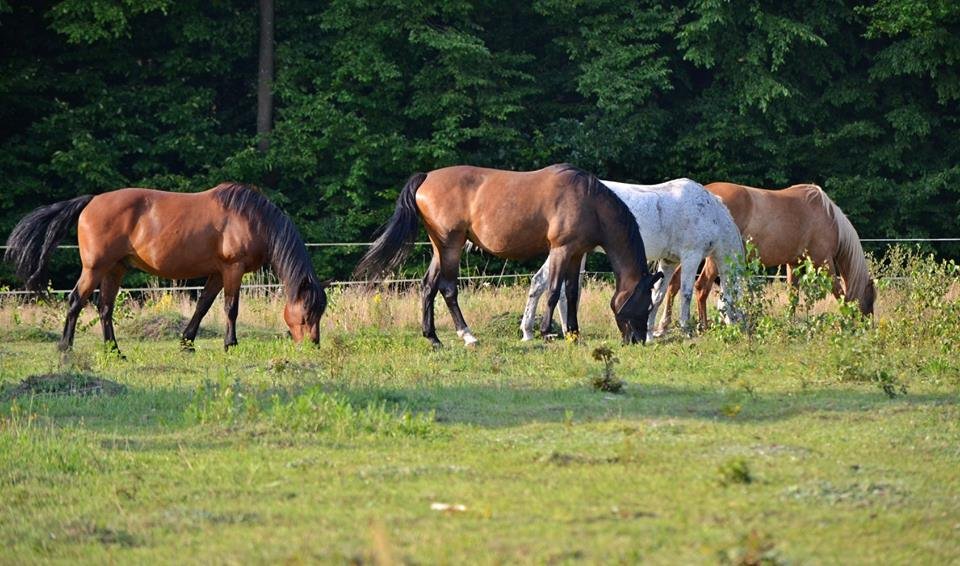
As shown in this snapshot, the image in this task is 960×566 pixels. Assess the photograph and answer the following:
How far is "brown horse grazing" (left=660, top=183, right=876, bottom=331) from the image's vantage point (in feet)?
59.9

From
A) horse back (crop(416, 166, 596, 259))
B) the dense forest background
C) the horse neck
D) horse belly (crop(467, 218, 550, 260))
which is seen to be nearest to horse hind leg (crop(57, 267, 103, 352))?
horse back (crop(416, 166, 596, 259))

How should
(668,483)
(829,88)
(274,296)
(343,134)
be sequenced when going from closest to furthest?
(668,483), (274,296), (343,134), (829,88)

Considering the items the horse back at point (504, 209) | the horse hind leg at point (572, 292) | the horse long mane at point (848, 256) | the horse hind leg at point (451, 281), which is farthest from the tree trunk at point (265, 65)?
the horse hind leg at point (572, 292)

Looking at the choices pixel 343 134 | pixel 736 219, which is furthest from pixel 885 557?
pixel 343 134

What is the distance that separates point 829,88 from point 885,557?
26.3 metres

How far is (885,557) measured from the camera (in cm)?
614

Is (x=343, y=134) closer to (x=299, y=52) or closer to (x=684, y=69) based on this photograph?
(x=299, y=52)

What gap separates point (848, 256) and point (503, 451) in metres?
10.9

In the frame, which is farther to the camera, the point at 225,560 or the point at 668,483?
the point at 668,483

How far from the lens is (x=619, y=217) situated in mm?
15188

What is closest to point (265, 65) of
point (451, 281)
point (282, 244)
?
point (451, 281)

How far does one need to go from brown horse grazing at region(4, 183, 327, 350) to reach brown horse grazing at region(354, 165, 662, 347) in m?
1.28

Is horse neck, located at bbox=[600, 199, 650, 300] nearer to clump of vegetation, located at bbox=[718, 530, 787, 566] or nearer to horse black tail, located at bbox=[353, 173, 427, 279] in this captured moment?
horse black tail, located at bbox=[353, 173, 427, 279]

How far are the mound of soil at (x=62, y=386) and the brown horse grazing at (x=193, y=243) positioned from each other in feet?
10.3
